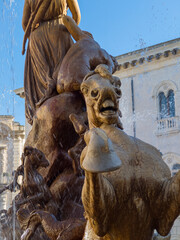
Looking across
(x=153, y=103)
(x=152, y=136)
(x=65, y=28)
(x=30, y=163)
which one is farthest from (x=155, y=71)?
(x=30, y=163)

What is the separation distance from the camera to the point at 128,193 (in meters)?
1.74

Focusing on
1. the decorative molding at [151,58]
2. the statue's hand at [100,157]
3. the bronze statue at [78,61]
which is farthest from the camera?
the decorative molding at [151,58]

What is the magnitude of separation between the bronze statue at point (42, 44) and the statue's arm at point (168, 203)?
2119mm

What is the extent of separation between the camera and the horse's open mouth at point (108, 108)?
1964mm

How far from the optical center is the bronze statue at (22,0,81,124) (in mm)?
3818

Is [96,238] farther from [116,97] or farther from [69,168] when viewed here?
[69,168]

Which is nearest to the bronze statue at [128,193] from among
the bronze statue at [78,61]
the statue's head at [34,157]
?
the statue's head at [34,157]

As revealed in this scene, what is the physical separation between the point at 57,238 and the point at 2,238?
3.02ft

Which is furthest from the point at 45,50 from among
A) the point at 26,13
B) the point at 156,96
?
the point at 156,96

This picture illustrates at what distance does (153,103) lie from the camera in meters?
17.9

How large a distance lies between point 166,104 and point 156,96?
613 mm

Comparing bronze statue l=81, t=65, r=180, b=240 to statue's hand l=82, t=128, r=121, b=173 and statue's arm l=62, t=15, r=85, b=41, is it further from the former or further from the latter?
statue's arm l=62, t=15, r=85, b=41

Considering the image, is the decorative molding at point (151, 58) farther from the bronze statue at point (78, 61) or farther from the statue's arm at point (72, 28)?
the bronze statue at point (78, 61)

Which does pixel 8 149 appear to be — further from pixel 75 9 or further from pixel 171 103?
pixel 75 9
